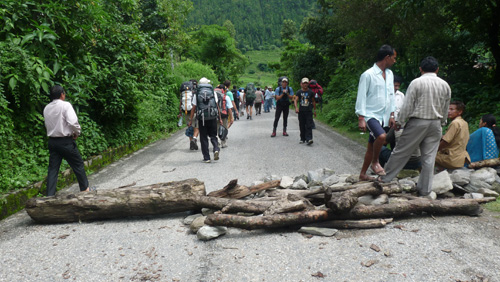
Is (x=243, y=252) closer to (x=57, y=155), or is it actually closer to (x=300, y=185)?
(x=300, y=185)

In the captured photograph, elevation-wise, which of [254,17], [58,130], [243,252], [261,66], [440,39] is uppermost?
[254,17]

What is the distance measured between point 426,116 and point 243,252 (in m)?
2.93

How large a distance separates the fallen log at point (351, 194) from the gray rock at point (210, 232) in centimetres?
125

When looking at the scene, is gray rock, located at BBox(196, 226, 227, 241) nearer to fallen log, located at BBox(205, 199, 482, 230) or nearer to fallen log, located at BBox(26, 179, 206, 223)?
fallen log, located at BBox(205, 199, 482, 230)

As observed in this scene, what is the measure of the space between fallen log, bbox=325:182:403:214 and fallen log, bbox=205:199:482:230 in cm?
16

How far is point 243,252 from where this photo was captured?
3543 millimetres

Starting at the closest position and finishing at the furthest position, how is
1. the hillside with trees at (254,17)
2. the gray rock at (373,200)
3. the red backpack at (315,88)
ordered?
1. the gray rock at (373,200)
2. the red backpack at (315,88)
3. the hillside with trees at (254,17)

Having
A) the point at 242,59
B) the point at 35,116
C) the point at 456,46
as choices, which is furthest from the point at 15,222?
the point at 242,59

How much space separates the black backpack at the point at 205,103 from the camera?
8.02 meters

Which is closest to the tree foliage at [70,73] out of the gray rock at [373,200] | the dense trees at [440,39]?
the gray rock at [373,200]

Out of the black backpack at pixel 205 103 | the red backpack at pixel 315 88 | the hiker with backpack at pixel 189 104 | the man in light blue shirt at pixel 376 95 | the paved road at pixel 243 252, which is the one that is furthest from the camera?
the red backpack at pixel 315 88

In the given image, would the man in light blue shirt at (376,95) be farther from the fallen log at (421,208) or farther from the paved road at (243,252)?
the paved road at (243,252)

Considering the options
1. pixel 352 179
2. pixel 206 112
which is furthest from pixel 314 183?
pixel 206 112

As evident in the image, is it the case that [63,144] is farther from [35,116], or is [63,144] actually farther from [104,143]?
[104,143]
